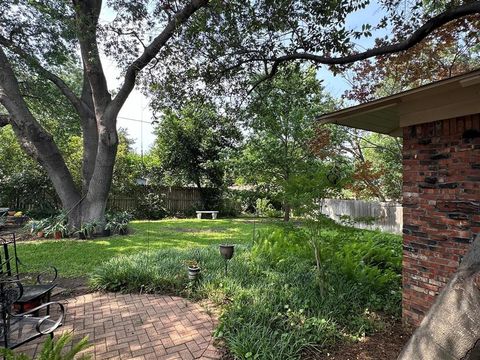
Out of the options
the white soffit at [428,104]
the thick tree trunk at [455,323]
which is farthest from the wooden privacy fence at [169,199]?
the thick tree trunk at [455,323]

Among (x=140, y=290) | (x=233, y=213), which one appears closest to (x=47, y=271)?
(x=140, y=290)

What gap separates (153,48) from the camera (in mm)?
7594

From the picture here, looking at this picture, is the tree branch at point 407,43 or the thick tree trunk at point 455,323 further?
the tree branch at point 407,43

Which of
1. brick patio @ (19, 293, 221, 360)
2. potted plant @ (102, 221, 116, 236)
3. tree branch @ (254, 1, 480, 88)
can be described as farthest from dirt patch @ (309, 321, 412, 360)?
potted plant @ (102, 221, 116, 236)

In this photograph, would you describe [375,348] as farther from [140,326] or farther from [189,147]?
[189,147]

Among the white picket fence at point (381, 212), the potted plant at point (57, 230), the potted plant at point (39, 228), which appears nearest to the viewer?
the potted plant at point (57, 230)

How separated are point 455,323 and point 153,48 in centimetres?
802

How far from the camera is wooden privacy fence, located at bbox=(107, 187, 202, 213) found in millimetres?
13718

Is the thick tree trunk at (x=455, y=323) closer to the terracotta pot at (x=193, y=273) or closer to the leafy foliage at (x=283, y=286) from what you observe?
the leafy foliage at (x=283, y=286)

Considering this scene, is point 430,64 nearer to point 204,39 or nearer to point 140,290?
point 204,39

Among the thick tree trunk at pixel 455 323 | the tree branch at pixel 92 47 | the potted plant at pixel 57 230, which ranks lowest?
the potted plant at pixel 57 230

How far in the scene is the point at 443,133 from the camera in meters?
3.12

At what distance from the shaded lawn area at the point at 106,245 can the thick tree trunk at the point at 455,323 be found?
3707mm

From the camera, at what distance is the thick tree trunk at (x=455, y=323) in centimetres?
117
